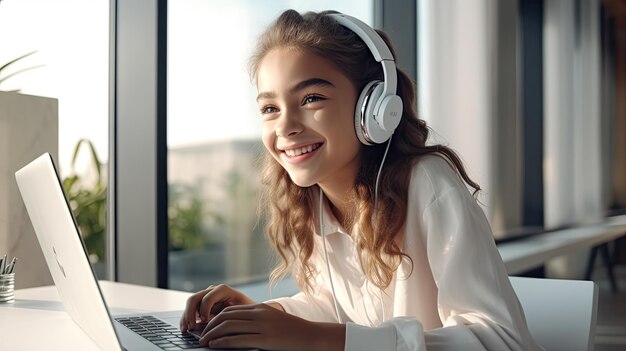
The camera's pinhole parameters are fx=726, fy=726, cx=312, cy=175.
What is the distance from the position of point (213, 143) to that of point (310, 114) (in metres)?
1.03

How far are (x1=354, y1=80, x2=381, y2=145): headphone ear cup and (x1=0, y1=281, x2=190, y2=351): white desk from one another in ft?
1.49

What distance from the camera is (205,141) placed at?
2.11 metres

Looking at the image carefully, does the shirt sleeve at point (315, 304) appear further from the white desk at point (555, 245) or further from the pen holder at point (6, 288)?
the white desk at point (555, 245)

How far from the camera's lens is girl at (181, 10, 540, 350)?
3.09ft

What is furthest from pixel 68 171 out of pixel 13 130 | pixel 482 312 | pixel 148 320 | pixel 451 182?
pixel 482 312

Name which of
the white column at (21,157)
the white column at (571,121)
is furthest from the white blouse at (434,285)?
the white column at (571,121)

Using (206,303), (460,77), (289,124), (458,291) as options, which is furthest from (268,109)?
(460,77)

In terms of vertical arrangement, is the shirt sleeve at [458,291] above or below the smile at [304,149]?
below

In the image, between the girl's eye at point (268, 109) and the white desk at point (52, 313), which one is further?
the girl's eye at point (268, 109)

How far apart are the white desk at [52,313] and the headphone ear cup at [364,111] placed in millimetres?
453

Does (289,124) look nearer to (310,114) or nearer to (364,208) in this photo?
(310,114)

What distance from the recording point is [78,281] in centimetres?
84

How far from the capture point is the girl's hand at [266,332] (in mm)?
820

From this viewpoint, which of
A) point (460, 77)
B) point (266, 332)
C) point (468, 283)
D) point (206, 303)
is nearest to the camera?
point (266, 332)
